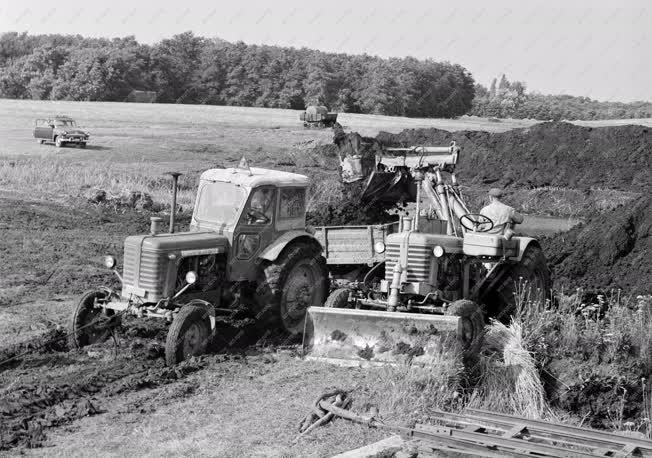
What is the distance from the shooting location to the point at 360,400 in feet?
30.6

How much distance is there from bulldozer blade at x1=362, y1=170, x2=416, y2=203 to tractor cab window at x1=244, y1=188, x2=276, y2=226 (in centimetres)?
558

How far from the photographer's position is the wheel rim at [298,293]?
481 inches

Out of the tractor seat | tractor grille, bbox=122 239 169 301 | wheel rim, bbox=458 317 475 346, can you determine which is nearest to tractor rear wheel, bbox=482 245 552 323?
the tractor seat

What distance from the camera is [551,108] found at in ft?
247

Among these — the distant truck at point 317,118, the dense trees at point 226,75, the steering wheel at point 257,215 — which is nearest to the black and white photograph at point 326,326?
the steering wheel at point 257,215

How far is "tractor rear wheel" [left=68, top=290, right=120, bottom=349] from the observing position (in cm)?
1124

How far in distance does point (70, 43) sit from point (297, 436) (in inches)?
2465

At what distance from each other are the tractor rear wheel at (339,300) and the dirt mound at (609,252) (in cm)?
543

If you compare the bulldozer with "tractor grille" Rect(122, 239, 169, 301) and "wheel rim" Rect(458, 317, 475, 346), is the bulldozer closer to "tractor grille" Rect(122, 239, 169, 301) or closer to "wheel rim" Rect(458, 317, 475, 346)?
"wheel rim" Rect(458, 317, 475, 346)

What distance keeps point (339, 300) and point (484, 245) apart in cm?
196

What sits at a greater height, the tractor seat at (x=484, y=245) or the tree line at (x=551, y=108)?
the tree line at (x=551, y=108)

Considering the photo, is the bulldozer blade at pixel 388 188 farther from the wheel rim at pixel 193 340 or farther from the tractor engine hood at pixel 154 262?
the wheel rim at pixel 193 340

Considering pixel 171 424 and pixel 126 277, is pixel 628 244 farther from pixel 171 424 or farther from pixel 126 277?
pixel 171 424

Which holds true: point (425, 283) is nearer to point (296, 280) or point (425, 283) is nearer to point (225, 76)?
point (296, 280)
